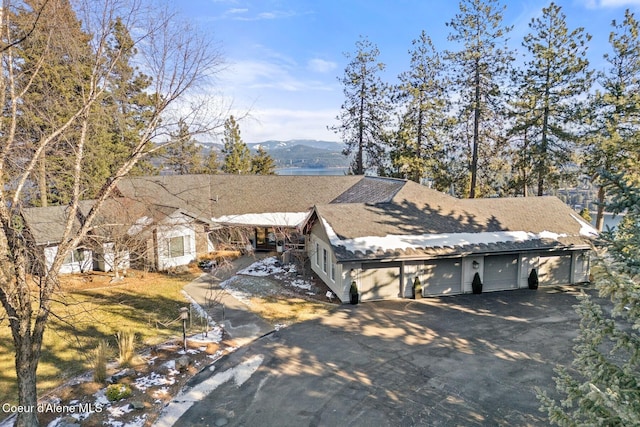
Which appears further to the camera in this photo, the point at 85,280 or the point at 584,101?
the point at 584,101

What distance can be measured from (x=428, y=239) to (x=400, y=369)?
7964 mm

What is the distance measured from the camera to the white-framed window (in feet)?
73.7

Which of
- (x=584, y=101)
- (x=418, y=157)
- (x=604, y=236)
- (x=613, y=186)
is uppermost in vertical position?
(x=584, y=101)

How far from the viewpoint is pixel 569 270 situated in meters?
18.7

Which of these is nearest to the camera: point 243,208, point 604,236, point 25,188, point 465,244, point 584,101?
point 604,236

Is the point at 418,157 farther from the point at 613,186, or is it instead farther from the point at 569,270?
the point at 613,186

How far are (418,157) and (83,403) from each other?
2809 centimetres

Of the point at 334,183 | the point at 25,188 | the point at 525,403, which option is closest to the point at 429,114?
the point at 334,183

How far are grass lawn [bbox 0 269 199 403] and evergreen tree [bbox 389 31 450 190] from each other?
19.6 metres

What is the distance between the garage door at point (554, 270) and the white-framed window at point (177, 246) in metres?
19.9

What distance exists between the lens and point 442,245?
17156mm

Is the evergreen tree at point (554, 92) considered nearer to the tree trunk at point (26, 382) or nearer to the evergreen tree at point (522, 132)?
the evergreen tree at point (522, 132)

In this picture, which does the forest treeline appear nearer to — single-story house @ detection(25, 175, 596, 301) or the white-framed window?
single-story house @ detection(25, 175, 596, 301)

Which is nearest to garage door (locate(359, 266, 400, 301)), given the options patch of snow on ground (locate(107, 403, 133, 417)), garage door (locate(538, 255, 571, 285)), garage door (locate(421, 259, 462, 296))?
garage door (locate(421, 259, 462, 296))
